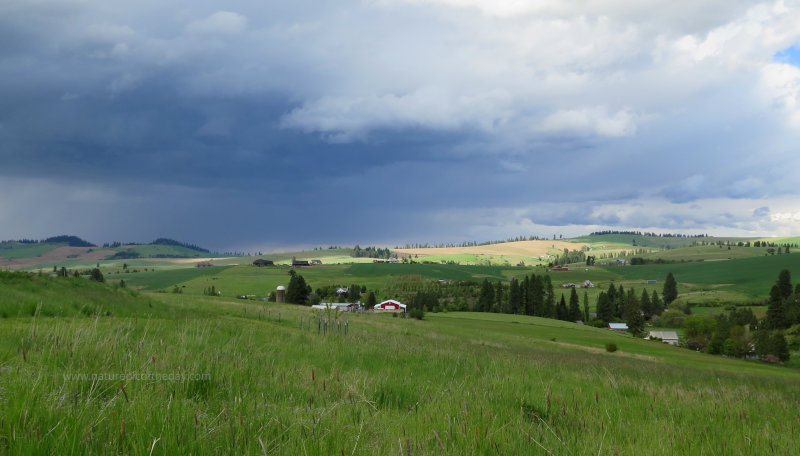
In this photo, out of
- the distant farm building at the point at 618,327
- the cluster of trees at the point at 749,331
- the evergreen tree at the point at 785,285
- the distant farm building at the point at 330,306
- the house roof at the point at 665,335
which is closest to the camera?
the distant farm building at the point at 330,306

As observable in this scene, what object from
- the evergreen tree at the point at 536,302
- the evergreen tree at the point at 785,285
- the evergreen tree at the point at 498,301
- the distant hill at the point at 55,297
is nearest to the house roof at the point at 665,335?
the evergreen tree at the point at 536,302

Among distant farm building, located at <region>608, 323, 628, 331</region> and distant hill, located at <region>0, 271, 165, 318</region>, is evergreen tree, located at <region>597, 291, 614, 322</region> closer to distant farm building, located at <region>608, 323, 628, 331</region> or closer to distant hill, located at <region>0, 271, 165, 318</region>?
distant farm building, located at <region>608, 323, 628, 331</region>

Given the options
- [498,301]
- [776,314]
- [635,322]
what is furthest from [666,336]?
[498,301]

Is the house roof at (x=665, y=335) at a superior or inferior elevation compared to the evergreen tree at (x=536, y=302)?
inferior

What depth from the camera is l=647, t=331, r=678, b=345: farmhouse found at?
120938mm

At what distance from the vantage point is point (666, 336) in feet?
407

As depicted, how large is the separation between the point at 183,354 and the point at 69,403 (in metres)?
2.22

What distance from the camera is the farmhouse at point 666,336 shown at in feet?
397

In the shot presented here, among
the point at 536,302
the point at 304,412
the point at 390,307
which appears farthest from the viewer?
the point at 536,302

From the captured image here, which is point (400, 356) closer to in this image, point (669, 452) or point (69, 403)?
point (669, 452)

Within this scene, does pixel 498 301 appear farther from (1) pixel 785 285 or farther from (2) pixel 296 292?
(1) pixel 785 285

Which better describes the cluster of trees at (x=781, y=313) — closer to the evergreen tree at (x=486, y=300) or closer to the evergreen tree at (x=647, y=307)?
the evergreen tree at (x=647, y=307)

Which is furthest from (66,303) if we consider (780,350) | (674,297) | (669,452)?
(674,297)

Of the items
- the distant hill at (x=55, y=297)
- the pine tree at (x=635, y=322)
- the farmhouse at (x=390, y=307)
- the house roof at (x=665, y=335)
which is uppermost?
the distant hill at (x=55, y=297)
